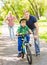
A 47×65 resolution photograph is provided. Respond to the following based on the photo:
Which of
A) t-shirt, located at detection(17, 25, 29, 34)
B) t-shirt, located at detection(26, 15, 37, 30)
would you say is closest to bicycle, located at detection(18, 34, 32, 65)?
t-shirt, located at detection(17, 25, 29, 34)

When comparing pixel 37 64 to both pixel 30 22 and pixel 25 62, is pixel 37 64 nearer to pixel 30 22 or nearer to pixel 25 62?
pixel 25 62

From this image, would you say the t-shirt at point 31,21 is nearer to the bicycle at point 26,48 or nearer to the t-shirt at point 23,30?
the t-shirt at point 23,30

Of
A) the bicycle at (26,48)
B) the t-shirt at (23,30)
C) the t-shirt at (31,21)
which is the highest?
the t-shirt at (31,21)

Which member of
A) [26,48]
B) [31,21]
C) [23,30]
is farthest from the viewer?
[31,21]

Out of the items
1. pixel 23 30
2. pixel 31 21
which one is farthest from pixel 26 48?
pixel 31 21

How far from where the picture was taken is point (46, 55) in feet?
33.7

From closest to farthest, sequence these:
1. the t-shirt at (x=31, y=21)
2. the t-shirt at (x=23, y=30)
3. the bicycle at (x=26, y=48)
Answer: the bicycle at (x=26, y=48) < the t-shirt at (x=23, y=30) < the t-shirt at (x=31, y=21)

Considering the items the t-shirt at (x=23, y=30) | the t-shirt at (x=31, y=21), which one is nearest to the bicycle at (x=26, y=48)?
the t-shirt at (x=23, y=30)

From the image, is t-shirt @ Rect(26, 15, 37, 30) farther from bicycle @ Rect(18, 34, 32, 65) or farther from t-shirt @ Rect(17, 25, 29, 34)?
bicycle @ Rect(18, 34, 32, 65)

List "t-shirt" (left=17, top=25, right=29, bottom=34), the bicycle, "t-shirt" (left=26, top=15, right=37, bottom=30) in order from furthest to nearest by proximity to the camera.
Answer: "t-shirt" (left=26, top=15, right=37, bottom=30) → "t-shirt" (left=17, top=25, right=29, bottom=34) → the bicycle

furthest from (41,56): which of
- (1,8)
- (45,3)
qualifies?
(1,8)

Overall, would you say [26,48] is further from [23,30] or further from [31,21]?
[31,21]

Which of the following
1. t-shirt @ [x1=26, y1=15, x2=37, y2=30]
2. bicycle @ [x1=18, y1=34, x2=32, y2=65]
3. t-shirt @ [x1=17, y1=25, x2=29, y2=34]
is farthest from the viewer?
t-shirt @ [x1=26, y1=15, x2=37, y2=30]

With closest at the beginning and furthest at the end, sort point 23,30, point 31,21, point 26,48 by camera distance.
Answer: point 26,48 → point 23,30 → point 31,21
